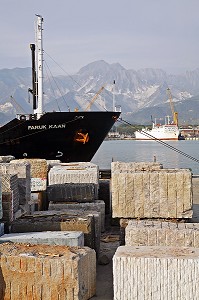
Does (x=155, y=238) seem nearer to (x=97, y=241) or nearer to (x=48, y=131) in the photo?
(x=97, y=241)

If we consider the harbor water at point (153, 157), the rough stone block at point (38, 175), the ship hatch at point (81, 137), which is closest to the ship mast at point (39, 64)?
the ship hatch at point (81, 137)

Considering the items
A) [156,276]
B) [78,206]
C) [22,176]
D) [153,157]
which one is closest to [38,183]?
[78,206]

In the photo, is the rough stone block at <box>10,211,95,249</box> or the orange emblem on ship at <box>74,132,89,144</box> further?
the orange emblem on ship at <box>74,132,89,144</box>

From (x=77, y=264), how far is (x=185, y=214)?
116 inches

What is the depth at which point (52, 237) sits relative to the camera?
5.65m

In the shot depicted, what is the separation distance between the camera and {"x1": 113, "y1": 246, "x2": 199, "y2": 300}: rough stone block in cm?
452

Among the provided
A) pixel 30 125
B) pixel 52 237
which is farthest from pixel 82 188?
pixel 30 125

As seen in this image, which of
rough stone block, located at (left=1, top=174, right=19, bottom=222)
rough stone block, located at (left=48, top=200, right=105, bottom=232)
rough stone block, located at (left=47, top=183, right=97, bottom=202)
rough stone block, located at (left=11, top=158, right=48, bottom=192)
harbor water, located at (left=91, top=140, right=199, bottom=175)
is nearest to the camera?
rough stone block, located at (left=1, top=174, right=19, bottom=222)

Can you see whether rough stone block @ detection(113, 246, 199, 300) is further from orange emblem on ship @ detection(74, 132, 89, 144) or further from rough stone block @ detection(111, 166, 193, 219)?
orange emblem on ship @ detection(74, 132, 89, 144)

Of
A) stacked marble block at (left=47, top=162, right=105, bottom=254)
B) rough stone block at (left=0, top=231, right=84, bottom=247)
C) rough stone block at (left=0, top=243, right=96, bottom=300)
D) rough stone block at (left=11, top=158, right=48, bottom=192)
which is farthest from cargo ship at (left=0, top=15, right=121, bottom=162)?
rough stone block at (left=0, top=243, right=96, bottom=300)

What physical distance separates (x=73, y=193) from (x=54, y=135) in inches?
604

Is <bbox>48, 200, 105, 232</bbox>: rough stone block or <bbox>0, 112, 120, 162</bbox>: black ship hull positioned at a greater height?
<bbox>0, 112, 120, 162</bbox>: black ship hull

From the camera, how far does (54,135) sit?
2378cm

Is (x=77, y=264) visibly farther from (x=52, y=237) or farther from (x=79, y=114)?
(x=79, y=114)
